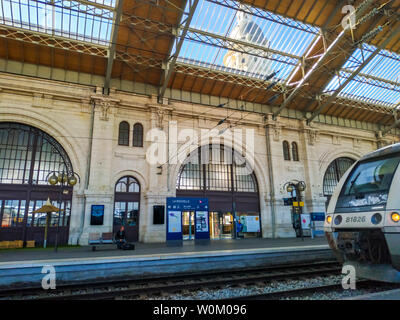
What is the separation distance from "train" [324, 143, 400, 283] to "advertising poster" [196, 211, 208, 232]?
33.9ft

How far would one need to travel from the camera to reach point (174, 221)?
14531 mm

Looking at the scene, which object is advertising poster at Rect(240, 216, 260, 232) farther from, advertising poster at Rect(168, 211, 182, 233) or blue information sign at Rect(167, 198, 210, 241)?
advertising poster at Rect(168, 211, 182, 233)

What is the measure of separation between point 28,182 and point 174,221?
360 inches

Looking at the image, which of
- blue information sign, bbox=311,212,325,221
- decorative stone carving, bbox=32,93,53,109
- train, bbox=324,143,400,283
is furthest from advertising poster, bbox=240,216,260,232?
decorative stone carving, bbox=32,93,53,109

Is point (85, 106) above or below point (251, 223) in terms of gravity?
above

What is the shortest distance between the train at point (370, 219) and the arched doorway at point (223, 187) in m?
14.5

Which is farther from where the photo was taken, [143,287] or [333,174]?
[333,174]

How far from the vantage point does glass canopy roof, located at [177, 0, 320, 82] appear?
1655cm

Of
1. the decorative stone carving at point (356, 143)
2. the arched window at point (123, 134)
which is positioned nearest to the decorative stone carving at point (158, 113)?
the arched window at point (123, 134)

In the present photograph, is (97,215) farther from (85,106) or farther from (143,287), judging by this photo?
(143,287)

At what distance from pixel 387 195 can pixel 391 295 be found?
1517mm

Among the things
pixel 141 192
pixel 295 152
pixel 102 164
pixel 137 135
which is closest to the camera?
pixel 102 164

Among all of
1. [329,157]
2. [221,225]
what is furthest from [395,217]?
[329,157]

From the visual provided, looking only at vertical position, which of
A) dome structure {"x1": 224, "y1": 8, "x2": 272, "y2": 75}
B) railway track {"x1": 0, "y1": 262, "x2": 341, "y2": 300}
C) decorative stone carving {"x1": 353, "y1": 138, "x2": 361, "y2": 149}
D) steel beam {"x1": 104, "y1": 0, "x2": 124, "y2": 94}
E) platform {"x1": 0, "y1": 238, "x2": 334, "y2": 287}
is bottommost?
railway track {"x1": 0, "y1": 262, "x2": 341, "y2": 300}
